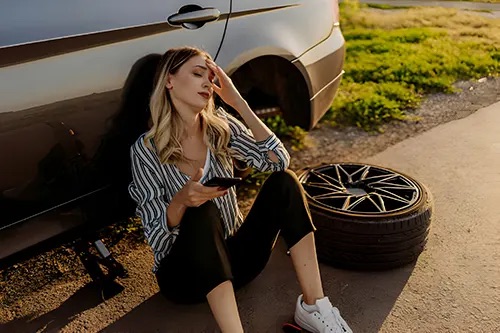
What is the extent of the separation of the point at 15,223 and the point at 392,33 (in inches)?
255

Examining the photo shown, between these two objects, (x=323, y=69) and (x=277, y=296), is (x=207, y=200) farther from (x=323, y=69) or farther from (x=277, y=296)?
(x=323, y=69)

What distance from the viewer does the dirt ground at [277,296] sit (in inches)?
101

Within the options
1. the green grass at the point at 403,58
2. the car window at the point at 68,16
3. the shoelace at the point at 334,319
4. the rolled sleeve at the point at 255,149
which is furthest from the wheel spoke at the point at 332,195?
the green grass at the point at 403,58

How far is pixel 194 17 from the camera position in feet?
8.25

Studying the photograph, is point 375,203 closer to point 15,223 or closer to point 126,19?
point 126,19

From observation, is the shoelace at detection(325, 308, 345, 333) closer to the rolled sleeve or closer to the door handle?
the rolled sleeve

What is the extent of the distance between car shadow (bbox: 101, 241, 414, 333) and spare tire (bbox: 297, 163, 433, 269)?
8cm

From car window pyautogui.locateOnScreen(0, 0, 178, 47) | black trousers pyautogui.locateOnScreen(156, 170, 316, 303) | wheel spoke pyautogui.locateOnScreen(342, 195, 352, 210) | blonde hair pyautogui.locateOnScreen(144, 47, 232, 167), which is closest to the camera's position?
car window pyautogui.locateOnScreen(0, 0, 178, 47)

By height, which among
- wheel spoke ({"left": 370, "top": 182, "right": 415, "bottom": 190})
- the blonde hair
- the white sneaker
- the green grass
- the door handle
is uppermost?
the door handle

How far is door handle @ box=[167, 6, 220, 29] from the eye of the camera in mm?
2471

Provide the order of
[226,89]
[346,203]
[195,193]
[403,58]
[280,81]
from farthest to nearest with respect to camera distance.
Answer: [403,58] → [280,81] → [346,203] → [226,89] → [195,193]

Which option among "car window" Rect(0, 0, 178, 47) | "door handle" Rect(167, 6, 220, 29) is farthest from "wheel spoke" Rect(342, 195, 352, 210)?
"car window" Rect(0, 0, 178, 47)

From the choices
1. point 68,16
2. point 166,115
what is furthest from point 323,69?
point 68,16

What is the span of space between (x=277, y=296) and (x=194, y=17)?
4.10 ft
